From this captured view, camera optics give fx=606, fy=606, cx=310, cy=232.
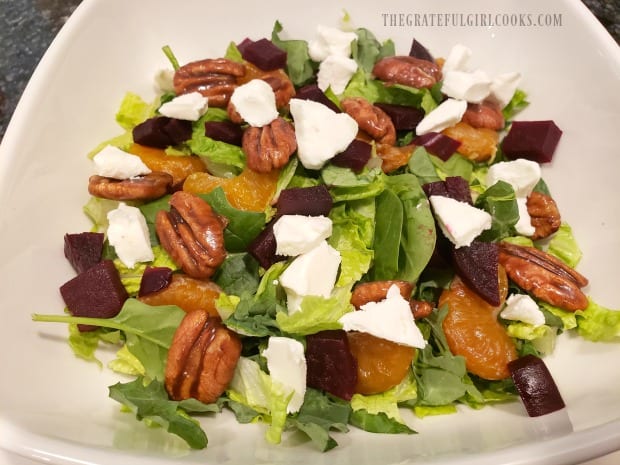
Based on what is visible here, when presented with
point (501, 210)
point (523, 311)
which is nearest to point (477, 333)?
point (523, 311)

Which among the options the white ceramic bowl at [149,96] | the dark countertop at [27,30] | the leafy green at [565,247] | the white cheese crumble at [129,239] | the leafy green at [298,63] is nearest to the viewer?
the white ceramic bowl at [149,96]

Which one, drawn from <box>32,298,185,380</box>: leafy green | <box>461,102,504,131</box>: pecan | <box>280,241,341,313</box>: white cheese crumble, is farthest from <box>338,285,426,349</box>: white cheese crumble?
<box>461,102,504,131</box>: pecan

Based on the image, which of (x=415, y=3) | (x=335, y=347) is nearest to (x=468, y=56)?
(x=415, y=3)

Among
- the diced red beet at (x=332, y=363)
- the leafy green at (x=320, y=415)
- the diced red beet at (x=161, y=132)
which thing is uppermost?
the diced red beet at (x=161, y=132)

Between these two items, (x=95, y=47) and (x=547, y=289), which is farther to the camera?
(x=95, y=47)

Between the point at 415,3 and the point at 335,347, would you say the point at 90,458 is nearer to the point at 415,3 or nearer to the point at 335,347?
the point at 335,347

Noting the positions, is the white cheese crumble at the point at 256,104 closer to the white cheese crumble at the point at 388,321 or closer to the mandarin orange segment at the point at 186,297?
the mandarin orange segment at the point at 186,297

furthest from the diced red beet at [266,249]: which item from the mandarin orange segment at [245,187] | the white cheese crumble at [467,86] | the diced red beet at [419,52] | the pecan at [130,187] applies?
the diced red beet at [419,52]
